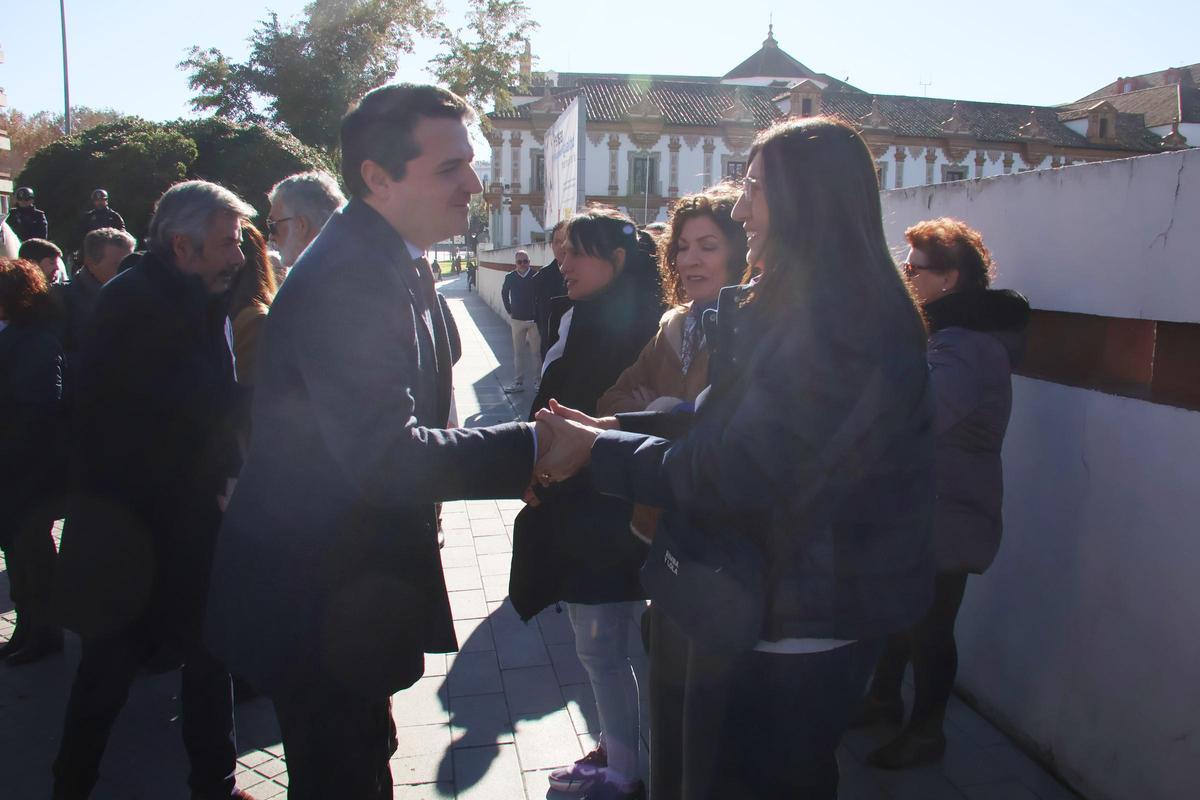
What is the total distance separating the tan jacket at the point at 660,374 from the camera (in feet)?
8.43

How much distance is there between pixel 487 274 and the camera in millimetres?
28312

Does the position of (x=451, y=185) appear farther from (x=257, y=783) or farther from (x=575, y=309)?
(x=257, y=783)

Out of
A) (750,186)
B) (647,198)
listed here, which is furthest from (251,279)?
(647,198)

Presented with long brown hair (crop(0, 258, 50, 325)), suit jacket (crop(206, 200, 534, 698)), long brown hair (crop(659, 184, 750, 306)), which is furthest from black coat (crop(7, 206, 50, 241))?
suit jacket (crop(206, 200, 534, 698))

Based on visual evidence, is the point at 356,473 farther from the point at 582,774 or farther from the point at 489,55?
the point at 489,55

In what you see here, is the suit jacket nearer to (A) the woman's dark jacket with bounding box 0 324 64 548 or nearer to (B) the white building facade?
(A) the woman's dark jacket with bounding box 0 324 64 548

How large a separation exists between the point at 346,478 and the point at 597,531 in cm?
116

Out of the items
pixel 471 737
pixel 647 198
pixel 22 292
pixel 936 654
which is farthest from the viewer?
pixel 647 198

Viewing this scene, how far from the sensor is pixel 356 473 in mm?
1638

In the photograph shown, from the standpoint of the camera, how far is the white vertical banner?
1104cm

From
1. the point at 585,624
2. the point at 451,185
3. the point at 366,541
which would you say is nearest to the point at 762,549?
the point at 366,541

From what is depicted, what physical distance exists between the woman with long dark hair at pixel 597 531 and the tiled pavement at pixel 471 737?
14.3 inches

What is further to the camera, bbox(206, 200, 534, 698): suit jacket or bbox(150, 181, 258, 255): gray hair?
bbox(150, 181, 258, 255): gray hair

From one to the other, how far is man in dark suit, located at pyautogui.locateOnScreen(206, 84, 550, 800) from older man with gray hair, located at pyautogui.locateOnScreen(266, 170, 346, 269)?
171 cm
